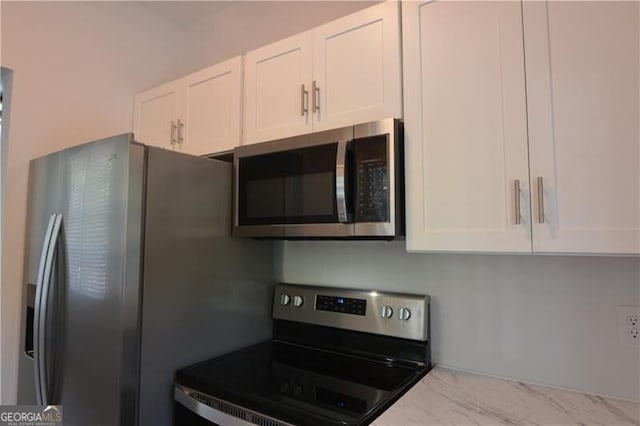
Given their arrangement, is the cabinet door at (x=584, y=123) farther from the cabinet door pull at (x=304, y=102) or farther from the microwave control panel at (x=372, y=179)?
the cabinet door pull at (x=304, y=102)

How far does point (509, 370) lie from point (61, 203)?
181 cm

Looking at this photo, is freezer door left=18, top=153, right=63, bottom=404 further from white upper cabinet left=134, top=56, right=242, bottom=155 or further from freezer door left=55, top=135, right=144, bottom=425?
white upper cabinet left=134, top=56, right=242, bottom=155

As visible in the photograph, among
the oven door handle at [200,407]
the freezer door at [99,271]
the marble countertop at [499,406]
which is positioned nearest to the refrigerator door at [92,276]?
the freezer door at [99,271]

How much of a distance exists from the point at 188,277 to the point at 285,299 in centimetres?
53

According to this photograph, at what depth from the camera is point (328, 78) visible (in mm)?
1404

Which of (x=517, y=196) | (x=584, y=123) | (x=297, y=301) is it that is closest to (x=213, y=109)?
(x=297, y=301)

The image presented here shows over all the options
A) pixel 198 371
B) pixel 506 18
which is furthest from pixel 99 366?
pixel 506 18

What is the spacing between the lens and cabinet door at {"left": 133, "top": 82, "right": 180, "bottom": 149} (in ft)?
6.31

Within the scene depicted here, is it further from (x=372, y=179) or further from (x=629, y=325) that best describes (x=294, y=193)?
(x=629, y=325)

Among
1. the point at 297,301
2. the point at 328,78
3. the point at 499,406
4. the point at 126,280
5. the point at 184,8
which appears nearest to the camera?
the point at 499,406

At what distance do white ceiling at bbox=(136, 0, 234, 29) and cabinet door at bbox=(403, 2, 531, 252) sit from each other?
1496mm

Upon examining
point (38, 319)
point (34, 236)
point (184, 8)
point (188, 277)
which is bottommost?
point (38, 319)

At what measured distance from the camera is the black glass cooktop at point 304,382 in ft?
3.46

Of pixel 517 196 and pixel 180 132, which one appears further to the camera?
pixel 180 132
